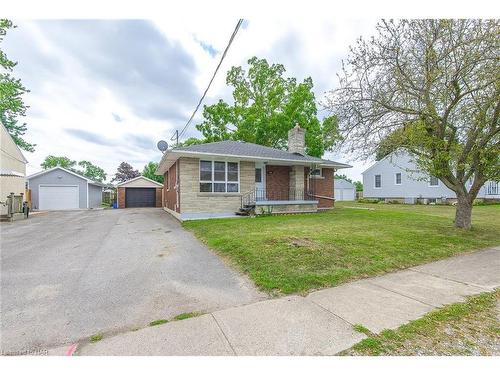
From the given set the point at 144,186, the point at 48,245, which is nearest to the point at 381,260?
the point at 48,245

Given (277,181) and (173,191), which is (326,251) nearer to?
(277,181)

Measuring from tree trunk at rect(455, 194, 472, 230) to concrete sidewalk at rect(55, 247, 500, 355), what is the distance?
18.5 ft

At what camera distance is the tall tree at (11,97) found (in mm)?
13490

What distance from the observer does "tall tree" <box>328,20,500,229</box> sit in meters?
6.74

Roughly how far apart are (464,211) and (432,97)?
13.9ft

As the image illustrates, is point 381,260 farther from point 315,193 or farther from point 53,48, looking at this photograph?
point 315,193

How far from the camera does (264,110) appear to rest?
84.2 feet

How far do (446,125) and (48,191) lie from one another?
27.7 m

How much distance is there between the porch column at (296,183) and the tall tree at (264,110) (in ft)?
28.6

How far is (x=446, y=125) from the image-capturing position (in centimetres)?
801

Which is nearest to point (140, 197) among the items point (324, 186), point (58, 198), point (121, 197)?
point (121, 197)

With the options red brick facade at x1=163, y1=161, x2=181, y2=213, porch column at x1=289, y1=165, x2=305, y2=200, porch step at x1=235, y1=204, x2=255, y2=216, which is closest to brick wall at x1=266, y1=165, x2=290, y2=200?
porch column at x1=289, y1=165, x2=305, y2=200

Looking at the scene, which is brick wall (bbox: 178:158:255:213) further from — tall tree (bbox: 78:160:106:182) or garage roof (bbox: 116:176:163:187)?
tall tree (bbox: 78:160:106:182)

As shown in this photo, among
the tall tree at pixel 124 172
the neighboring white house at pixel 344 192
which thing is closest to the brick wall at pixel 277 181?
the neighboring white house at pixel 344 192
